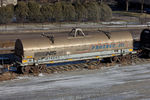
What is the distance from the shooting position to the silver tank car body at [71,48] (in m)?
→ 23.0

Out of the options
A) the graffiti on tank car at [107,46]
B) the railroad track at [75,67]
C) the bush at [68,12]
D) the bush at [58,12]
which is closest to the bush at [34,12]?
the bush at [58,12]

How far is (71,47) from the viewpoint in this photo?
24.5 m

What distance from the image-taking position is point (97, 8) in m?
59.7

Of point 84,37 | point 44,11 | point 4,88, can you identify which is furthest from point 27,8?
point 4,88

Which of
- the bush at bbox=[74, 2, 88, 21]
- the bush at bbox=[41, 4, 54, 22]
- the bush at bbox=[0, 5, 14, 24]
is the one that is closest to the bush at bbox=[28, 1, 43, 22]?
the bush at bbox=[41, 4, 54, 22]

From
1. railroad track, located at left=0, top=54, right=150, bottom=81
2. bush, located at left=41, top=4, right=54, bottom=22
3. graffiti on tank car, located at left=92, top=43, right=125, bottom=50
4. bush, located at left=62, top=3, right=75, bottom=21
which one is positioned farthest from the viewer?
bush, located at left=62, top=3, right=75, bottom=21

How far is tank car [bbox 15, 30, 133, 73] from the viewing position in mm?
22969

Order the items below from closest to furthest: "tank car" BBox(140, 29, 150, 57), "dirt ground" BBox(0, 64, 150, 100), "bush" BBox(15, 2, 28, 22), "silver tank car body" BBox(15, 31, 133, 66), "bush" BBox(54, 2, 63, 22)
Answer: "dirt ground" BBox(0, 64, 150, 100) → "silver tank car body" BBox(15, 31, 133, 66) → "tank car" BBox(140, 29, 150, 57) → "bush" BBox(15, 2, 28, 22) → "bush" BBox(54, 2, 63, 22)

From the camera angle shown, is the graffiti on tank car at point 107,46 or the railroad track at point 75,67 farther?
the graffiti on tank car at point 107,46

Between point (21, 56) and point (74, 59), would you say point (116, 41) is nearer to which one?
point (74, 59)

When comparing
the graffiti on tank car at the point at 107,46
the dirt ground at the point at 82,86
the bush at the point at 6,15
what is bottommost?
the dirt ground at the point at 82,86

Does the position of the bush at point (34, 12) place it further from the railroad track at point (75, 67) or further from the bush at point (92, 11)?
the railroad track at point (75, 67)

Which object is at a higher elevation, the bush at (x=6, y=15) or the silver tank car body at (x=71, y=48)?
the bush at (x=6, y=15)

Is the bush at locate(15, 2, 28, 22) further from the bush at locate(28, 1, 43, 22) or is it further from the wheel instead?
the wheel
